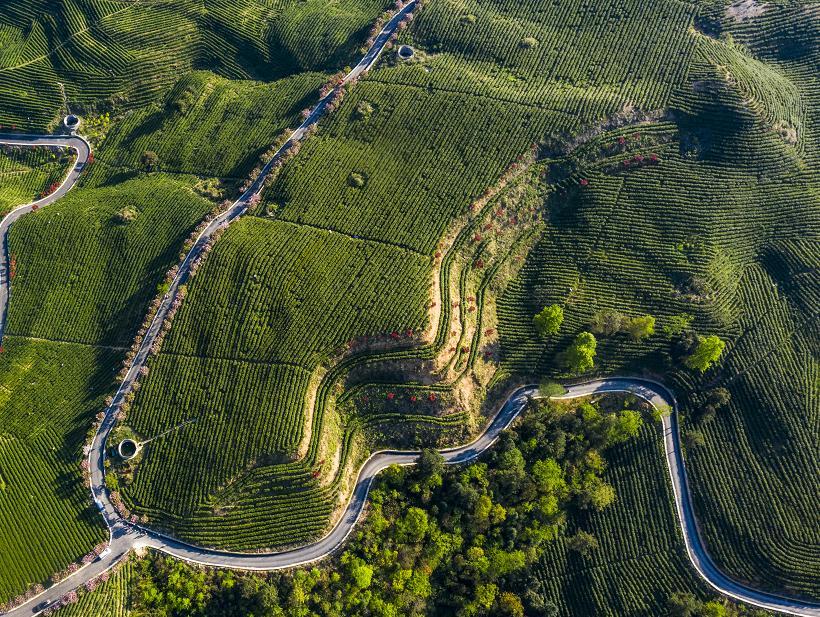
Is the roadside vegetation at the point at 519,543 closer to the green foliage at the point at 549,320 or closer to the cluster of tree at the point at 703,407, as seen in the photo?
the cluster of tree at the point at 703,407

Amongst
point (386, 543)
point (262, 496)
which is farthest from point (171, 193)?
point (386, 543)

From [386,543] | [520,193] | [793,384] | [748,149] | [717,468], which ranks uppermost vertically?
[748,149]

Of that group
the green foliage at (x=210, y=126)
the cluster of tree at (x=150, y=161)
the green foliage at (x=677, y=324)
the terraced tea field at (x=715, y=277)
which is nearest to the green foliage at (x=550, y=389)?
the terraced tea field at (x=715, y=277)

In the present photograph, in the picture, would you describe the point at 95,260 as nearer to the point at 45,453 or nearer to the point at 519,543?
the point at 45,453

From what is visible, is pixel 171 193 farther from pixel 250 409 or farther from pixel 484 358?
pixel 484 358

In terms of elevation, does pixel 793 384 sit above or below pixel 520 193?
below
